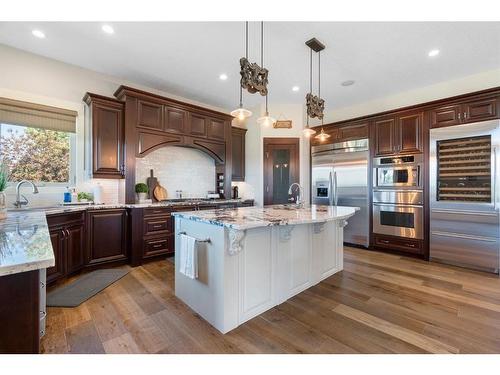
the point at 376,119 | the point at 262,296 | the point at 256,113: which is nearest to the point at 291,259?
the point at 262,296

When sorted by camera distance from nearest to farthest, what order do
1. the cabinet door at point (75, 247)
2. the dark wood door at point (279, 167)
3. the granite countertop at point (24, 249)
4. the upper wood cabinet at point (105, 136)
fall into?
the granite countertop at point (24, 249)
the cabinet door at point (75, 247)
the upper wood cabinet at point (105, 136)
the dark wood door at point (279, 167)

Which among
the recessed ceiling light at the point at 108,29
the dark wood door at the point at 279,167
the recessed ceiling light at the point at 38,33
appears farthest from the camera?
the dark wood door at the point at 279,167

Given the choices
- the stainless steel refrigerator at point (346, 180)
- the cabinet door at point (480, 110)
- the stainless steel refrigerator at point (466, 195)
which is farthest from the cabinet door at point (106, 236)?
the cabinet door at point (480, 110)

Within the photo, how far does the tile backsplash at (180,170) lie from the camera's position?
4105 millimetres

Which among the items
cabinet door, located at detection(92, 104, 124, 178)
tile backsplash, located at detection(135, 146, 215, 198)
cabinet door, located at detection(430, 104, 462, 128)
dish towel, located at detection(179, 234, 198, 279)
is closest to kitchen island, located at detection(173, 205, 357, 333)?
dish towel, located at detection(179, 234, 198, 279)

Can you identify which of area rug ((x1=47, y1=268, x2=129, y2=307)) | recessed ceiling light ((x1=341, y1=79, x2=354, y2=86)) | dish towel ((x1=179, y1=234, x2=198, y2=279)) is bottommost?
area rug ((x1=47, y1=268, x2=129, y2=307))

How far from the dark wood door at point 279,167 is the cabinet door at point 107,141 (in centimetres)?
277

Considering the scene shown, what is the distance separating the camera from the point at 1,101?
2.92 metres

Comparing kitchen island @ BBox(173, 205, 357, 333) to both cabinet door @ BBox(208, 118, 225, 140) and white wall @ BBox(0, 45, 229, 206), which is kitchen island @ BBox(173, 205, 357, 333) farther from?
cabinet door @ BBox(208, 118, 225, 140)

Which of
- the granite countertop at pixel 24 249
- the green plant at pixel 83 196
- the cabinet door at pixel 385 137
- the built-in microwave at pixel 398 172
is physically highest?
the cabinet door at pixel 385 137

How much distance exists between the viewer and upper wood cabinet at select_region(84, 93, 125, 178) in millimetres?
3342

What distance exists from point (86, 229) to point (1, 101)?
1.90 m

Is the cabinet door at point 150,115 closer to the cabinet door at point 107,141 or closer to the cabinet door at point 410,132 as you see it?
the cabinet door at point 107,141
